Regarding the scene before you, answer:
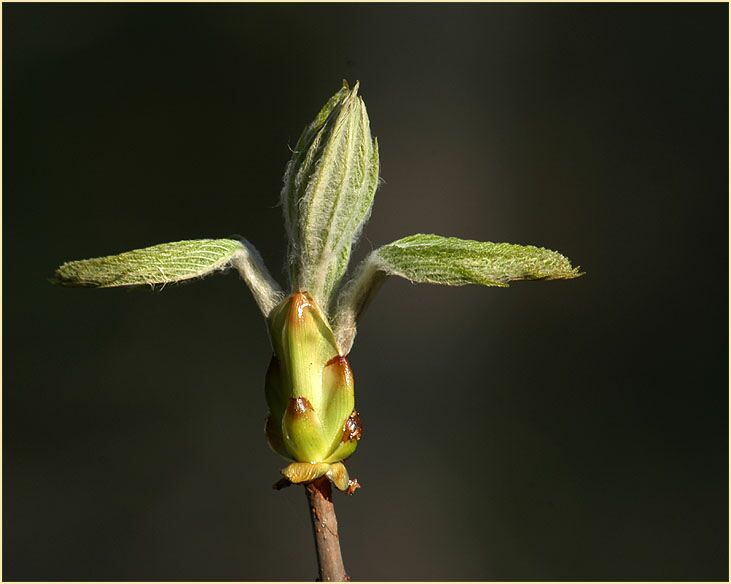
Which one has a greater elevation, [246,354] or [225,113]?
[225,113]

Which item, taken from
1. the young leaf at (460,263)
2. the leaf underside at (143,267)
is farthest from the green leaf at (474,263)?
the leaf underside at (143,267)

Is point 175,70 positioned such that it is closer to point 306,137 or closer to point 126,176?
point 126,176

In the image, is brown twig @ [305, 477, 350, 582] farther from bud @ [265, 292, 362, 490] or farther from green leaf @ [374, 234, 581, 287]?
green leaf @ [374, 234, 581, 287]

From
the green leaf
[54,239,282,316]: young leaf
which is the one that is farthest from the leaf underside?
the green leaf

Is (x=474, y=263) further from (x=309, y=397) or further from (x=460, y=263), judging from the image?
(x=309, y=397)

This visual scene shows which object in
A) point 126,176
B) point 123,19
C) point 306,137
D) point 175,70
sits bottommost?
point 306,137

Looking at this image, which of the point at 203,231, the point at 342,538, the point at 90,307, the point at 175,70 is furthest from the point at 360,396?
the point at 175,70
